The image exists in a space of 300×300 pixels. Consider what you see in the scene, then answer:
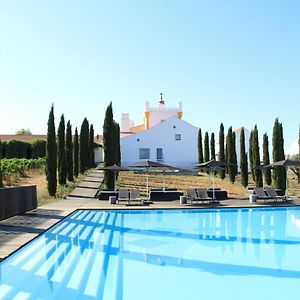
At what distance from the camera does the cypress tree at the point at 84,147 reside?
3796 centimetres

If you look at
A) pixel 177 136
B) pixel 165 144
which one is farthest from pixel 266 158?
pixel 165 144

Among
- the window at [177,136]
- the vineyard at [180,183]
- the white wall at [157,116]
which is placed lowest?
the vineyard at [180,183]

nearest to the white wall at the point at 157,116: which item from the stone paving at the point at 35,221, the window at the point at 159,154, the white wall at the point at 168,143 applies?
the white wall at the point at 168,143

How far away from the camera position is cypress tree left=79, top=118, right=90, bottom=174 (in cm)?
Result: 3796

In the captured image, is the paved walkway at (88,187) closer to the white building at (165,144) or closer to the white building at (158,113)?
the white building at (165,144)

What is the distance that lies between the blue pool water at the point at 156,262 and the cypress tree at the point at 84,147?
68.5 feet

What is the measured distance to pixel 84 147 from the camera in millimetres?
39062

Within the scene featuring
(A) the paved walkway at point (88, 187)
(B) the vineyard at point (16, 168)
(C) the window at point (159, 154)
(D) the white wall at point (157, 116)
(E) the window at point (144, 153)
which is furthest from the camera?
(D) the white wall at point (157, 116)

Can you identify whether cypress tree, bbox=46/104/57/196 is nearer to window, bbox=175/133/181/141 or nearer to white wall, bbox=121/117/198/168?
white wall, bbox=121/117/198/168

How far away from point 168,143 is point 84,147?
12.3 metres

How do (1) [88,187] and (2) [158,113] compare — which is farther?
(2) [158,113]

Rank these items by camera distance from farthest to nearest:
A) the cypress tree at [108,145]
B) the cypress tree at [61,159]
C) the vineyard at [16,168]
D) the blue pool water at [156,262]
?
the cypress tree at [61,159], the vineyard at [16,168], the cypress tree at [108,145], the blue pool water at [156,262]

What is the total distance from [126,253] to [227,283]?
3.60 meters

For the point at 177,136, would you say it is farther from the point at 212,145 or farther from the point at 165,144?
the point at 212,145
